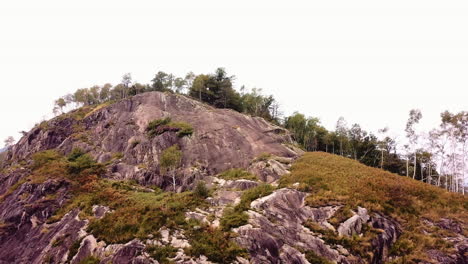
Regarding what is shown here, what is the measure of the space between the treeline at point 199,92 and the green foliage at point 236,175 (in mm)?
33846

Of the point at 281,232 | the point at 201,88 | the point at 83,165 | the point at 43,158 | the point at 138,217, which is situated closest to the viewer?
the point at 281,232

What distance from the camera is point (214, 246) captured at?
770 inches

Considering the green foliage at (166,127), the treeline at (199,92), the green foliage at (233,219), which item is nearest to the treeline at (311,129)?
the treeline at (199,92)

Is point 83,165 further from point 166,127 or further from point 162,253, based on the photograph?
point 162,253

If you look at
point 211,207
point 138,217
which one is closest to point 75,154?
point 138,217

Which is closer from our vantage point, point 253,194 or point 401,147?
point 253,194

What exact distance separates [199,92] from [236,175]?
38.2 m

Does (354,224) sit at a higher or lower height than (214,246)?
higher

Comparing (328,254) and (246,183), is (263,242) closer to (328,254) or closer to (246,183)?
(328,254)

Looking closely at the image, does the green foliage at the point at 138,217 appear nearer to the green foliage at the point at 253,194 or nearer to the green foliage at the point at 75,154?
the green foliage at the point at 253,194

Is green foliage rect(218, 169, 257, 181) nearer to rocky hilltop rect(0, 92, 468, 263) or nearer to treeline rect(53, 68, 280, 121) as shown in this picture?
rocky hilltop rect(0, 92, 468, 263)

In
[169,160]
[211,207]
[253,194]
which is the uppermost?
[169,160]

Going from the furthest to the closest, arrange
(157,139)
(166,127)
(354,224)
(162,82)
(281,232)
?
(162,82)
(166,127)
(157,139)
(354,224)
(281,232)

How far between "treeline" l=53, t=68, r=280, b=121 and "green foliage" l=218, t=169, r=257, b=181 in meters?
33.8
